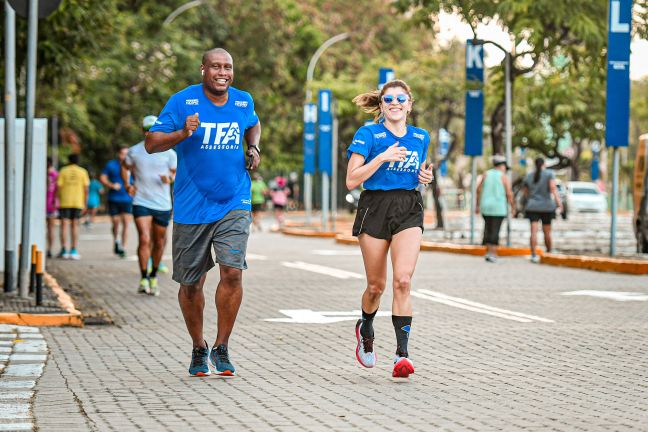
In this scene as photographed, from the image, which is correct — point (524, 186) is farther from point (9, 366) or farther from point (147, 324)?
point (9, 366)

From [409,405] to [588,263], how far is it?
14.5 m

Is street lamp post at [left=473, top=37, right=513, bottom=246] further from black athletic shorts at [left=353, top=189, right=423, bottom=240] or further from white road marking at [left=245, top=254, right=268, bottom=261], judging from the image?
black athletic shorts at [left=353, top=189, right=423, bottom=240]

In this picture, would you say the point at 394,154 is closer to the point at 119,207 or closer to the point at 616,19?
the point at 616,19

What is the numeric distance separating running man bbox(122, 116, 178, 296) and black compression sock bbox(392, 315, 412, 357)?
716 cm

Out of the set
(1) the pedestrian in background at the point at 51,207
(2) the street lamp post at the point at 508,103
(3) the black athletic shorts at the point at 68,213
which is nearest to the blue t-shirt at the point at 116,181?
(3) the black athletic shorts at the point at 68,213

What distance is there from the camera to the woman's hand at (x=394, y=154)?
9.30 metres

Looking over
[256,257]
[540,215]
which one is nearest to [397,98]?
[540,215]

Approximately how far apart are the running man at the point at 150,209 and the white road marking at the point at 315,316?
245cm

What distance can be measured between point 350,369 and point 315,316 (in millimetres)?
3938

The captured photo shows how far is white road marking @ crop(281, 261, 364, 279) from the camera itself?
776 inches

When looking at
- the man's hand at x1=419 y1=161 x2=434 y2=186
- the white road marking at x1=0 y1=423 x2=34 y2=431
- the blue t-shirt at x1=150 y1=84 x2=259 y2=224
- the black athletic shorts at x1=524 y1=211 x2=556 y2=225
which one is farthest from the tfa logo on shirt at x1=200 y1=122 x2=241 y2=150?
the black athletic shorts at x1=524 y1=211 x2=556 y2=225

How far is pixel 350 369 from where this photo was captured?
974 cm

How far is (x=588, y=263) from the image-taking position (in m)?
22.1

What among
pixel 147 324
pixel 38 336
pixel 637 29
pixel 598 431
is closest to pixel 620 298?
pixel 147 324
